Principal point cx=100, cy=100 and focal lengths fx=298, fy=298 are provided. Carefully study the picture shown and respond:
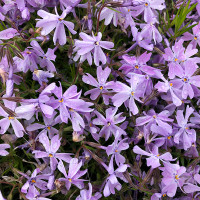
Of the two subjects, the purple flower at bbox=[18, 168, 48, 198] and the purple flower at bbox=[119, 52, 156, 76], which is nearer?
the purple flower at bbox=[18, 168, 48, 198]

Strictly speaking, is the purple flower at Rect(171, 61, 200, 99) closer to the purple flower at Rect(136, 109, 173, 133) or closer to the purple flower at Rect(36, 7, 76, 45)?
the purple flower at Rect(136, 109, 173, 133)

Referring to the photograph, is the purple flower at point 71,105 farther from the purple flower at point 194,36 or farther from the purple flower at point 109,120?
the purple flower at point 194,36

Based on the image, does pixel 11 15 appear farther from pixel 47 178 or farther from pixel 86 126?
pixel 47 178

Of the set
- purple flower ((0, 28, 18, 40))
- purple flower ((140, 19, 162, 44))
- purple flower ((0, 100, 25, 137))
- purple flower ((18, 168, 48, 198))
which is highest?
purple flower ((0, 28, 18, 40))

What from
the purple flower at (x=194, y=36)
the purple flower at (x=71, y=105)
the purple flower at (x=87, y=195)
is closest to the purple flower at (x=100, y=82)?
the purple flower at (x=71, y=105)

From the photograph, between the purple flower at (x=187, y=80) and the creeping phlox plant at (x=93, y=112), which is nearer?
the creeping phlox plant at (x=93, y=112)

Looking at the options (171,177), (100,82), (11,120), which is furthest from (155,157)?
(11,120)

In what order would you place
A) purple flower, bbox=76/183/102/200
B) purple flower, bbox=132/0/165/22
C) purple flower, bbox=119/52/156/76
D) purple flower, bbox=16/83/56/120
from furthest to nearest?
purple flower, bbox=132/0/165/22 < purple flower, bbox=119/52/156/76 < purple flower, bbox=76/183/102/200 < purple flower, bbox=16/83/56/120

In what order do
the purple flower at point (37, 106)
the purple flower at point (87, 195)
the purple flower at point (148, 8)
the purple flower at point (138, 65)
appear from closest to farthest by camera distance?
the purple flower at point (37, 106) → the purple flower at point (87, 195) → the purple flower at point (138, 65) → the purple flower at point (148, 8)

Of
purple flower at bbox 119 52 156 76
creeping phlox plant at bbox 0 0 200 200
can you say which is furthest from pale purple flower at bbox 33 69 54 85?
purple flower at bbox 119 52 156 76
